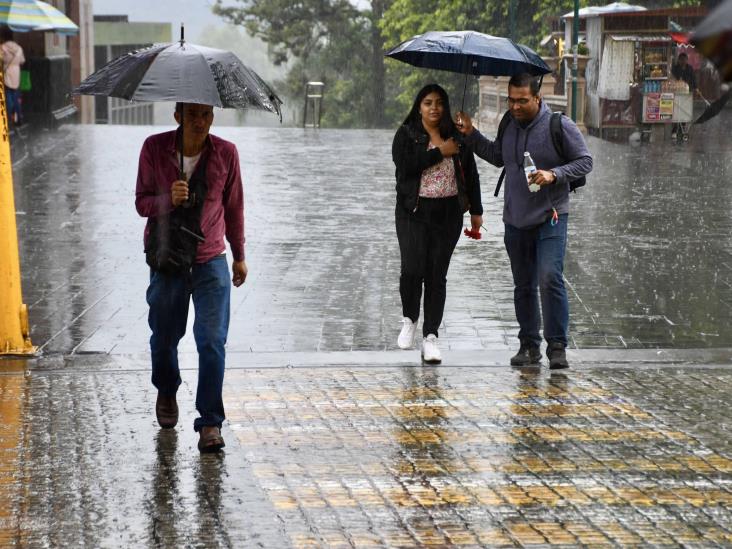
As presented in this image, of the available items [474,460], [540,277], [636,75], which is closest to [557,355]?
[540,277]

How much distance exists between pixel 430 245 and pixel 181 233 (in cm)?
248

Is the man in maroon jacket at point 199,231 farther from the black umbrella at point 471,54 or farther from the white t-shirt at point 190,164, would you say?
the black umbrella at point 471,54

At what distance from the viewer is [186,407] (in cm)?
768

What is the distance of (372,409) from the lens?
24.9ft

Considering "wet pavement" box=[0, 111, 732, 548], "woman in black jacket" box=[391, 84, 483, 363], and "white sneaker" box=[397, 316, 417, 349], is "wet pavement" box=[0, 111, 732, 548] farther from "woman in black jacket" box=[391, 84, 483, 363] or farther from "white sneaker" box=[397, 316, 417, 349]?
"woman in black jacket" box=[391, 84, 483, 363]

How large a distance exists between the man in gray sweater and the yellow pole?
2820 millimetres

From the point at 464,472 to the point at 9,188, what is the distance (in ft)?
13.1

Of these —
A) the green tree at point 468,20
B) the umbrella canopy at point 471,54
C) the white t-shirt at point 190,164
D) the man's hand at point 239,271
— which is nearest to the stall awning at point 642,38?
the green tree at point 468,20

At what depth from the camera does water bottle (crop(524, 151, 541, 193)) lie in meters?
8.16

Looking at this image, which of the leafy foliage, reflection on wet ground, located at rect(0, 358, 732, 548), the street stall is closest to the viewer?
reflection on wet ground, located at rect(0, 358, 732, 548)

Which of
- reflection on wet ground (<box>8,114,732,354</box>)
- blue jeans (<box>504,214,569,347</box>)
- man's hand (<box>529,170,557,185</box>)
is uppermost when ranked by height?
man's hand (<box>529,170,557,185</box>)

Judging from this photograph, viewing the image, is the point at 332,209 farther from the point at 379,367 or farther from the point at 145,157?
the point at 145,157

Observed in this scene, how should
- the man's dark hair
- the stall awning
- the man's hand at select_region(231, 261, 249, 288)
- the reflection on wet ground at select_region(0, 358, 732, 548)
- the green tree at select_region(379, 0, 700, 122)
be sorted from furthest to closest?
the green tree at select_region(379, 0, 700, 122), the stall awning, the man's dark hair, the man's hand at select_region(231, 261, 249, 288), the reflection on wet ground at select_region(0, 358, 732, 548)

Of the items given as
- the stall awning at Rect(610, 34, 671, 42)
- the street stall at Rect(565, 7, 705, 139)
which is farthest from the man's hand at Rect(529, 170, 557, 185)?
the stall awning at Rect(610, 34, 671, 42)
